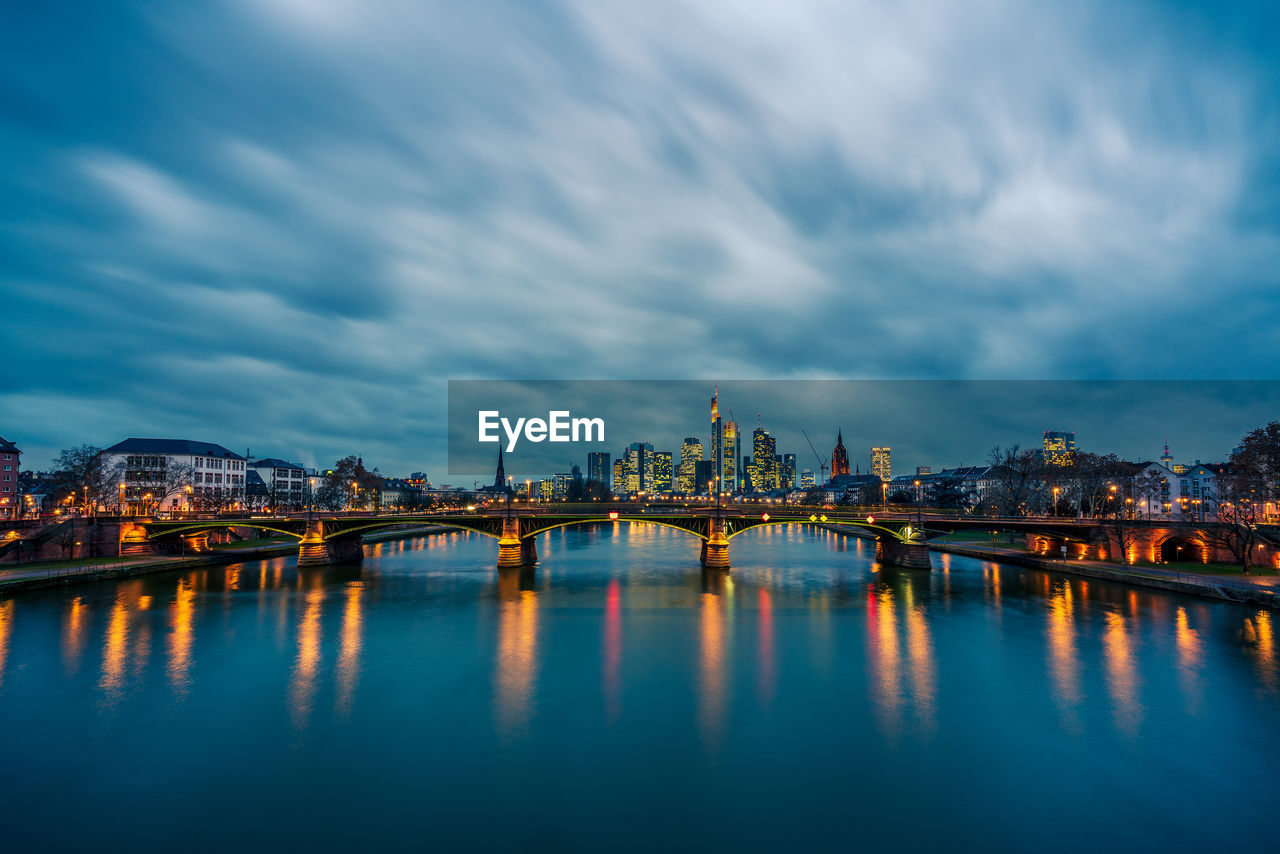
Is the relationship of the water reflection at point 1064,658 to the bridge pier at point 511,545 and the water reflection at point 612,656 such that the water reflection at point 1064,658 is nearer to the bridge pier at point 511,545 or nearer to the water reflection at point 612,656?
the water reflection at point 612,656

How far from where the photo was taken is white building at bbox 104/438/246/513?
363 feet

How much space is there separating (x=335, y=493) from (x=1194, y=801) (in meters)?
161

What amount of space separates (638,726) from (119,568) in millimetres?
69557

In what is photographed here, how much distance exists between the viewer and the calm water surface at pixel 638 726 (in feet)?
62.4

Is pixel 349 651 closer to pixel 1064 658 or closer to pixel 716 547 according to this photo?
pixel 1064 658

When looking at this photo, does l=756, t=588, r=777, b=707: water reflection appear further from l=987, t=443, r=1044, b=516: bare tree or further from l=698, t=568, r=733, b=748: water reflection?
l=987, t=443, r=1044, b=516: bare tree

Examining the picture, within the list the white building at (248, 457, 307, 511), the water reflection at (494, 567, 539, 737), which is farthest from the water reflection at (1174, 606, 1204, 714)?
the white building at (248, 457, 307, 511)

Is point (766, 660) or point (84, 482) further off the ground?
point (84, 482)

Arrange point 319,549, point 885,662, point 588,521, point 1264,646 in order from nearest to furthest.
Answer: point 885,662, point 1264,646, point 588,521, point 319,549

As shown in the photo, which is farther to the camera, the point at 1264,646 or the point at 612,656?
the point at 612,656

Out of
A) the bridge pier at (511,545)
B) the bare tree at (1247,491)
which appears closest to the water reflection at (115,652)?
the bridge pier at (511,545)

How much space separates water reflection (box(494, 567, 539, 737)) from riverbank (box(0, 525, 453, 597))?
137ft

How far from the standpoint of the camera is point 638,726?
88.1 feet

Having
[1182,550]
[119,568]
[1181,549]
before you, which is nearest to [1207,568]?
[1181,549]
